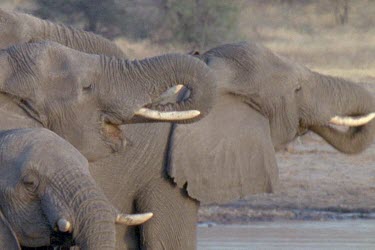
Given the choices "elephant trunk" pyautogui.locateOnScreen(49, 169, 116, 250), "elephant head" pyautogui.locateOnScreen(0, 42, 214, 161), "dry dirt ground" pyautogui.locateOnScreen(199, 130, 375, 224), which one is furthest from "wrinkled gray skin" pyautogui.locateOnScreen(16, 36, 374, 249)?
"dry dirt ground" pyautogui.locateOnScreen(199, 130, 375, 224)

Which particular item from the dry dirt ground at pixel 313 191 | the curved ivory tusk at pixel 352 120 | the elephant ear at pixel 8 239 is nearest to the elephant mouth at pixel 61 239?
the elephant ear at pixel 8 239

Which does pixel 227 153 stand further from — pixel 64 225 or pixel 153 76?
pixel 64 225

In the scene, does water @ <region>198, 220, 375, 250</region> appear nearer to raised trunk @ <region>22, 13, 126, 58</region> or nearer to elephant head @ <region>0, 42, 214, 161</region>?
raised trunk @ <region>22, 13, 126, 58</region>

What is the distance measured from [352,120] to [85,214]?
328cm

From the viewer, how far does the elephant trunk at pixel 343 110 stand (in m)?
7.50

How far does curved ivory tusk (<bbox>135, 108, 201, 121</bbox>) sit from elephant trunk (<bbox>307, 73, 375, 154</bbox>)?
1991mm

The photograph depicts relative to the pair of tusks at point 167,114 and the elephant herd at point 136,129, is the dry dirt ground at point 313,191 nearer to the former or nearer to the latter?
the elephant herd at point 136,129

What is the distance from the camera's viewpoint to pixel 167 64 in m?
5.46

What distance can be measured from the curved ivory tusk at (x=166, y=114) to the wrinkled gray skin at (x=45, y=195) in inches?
29.8

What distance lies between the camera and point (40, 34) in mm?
6773

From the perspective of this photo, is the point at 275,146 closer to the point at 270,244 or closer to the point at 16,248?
the point at 270,244

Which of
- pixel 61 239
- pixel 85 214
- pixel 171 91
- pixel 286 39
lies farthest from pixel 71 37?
pixel 286 39

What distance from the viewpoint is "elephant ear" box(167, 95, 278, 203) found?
7238 mm

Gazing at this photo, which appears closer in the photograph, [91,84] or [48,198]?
[48,198]
